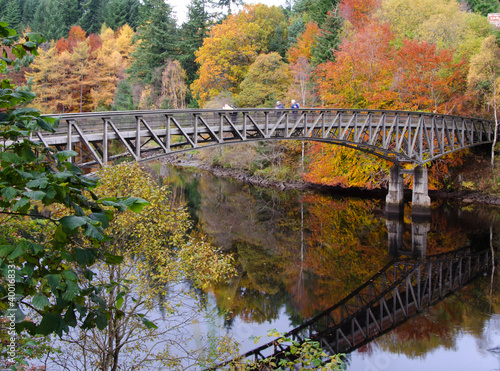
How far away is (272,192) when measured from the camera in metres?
38.9

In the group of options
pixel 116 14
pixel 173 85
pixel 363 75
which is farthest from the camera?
pixel 116 14

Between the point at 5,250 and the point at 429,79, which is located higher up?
the point at 429,79

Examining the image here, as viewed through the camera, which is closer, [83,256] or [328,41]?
[83,256]

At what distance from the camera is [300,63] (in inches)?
1770

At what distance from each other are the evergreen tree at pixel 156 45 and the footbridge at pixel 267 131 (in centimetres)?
3963

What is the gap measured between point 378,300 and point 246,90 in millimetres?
34544

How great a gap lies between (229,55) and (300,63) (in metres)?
12.9

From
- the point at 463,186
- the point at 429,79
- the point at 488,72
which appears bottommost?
the point at 463,186

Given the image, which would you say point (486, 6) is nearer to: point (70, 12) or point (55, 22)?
point (55, 22)

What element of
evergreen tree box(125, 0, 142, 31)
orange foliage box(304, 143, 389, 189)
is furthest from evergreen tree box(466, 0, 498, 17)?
evergreen tree box(125, 0, 142, 31)

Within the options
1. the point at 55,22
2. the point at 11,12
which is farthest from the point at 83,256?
the point at 55,22

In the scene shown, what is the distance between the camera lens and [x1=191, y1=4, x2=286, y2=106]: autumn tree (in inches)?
2144

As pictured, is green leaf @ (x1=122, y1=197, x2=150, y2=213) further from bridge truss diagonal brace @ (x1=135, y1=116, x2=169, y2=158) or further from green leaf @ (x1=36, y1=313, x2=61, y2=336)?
bridge truss diagonal brace @ (x1=135, y1=116, x2=169, y2=158)

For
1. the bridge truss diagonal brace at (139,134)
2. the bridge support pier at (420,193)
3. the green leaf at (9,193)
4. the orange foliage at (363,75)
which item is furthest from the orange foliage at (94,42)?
the green leaf at (9,193)
